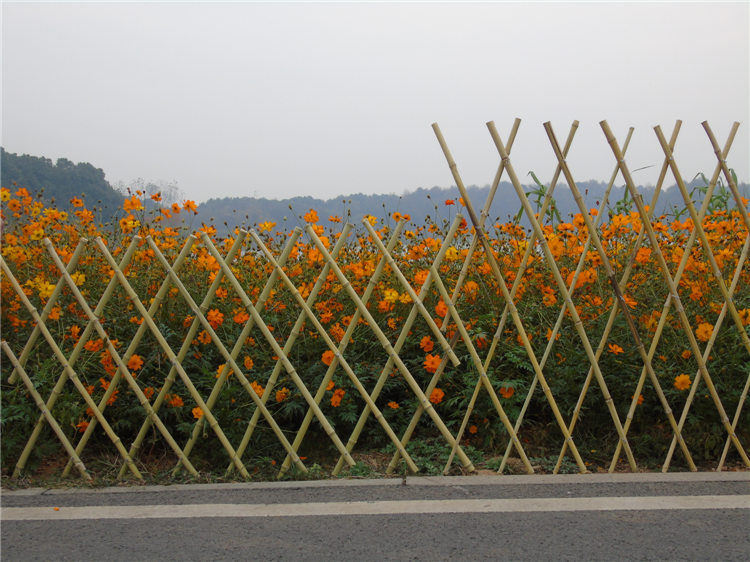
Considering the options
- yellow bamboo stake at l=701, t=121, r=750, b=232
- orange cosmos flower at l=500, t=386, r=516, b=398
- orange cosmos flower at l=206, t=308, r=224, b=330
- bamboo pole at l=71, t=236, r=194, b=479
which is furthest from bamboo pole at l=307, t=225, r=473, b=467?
yellow bamboo stake at l=701, t=121, r=750, b=232

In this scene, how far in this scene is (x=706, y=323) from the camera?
3256mm

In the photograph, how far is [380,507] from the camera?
262cm

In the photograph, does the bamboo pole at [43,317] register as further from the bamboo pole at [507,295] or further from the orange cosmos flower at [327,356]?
the bamboo pole at [507,295]

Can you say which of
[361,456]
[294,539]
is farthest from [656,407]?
[294,539]

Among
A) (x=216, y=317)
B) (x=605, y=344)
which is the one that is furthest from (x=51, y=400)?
(x=605, y=344)

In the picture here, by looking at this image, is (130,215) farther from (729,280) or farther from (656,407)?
(729,280)

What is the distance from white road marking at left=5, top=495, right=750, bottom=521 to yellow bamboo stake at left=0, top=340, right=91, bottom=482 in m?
0.41

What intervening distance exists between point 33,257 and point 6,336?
1.68 feet

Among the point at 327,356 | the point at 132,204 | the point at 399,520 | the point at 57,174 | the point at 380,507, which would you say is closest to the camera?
the point at 399,520

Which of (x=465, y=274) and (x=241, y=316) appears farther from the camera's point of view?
(x=241, y=316)

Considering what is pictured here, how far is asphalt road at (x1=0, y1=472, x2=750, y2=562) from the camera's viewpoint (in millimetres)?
2244

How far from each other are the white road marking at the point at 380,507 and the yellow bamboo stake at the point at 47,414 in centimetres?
41

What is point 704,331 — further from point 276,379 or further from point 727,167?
point 276,379

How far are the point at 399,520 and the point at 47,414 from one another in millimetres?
1715
